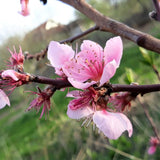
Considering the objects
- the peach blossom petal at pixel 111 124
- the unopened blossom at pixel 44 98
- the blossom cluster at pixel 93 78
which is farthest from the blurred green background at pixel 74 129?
the peach blossom petal at pixel 111 124

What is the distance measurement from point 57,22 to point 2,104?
668 mm

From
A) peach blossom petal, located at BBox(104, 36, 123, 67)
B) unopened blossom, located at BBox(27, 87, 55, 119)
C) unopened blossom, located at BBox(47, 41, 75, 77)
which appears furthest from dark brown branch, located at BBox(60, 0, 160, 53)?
unopened blossom, located at BBox(27, 87, 55, 119)

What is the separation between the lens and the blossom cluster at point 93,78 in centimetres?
51

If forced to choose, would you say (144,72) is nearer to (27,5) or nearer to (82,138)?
(82,138)

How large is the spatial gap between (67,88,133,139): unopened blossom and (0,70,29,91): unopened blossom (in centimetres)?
14

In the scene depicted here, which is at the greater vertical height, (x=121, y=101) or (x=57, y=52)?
(x=57, y=52)

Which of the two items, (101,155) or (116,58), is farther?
(101,155)

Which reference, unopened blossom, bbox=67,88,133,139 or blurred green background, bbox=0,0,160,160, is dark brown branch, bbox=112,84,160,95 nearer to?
unopened blossom, bbox=67,88,133,139

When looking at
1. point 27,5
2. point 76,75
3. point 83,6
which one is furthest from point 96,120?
point 27,5

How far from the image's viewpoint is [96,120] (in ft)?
1.66

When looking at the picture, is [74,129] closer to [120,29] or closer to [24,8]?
[24,8]

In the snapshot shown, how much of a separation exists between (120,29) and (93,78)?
0.17 m

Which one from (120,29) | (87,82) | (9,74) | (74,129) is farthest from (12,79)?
(74,129)

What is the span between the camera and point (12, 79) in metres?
0.56
